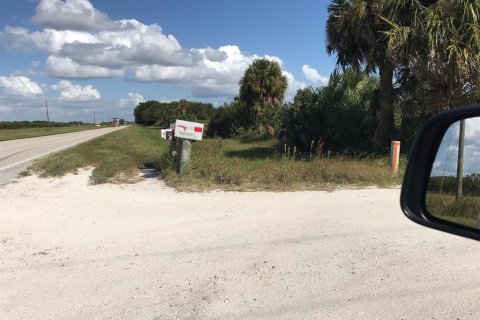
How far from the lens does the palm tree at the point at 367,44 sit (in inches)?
561

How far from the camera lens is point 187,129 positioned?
1164 centimetres

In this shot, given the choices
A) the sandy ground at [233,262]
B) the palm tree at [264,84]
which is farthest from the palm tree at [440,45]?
the palm tree at [264,84]

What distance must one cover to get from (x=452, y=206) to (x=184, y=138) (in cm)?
961

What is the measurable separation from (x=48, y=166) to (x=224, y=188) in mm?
6069

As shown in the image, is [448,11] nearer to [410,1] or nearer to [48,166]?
[410,1]

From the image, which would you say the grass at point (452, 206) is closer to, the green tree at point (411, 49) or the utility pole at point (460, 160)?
the utility pole at point (460, 160)

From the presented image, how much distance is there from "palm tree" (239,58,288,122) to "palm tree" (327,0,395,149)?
18.0 m

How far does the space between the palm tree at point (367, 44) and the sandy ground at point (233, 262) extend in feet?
23.5

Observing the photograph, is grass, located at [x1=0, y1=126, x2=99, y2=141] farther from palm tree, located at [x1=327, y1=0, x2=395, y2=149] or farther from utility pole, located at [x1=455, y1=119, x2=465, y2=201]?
utility pole, located at [x1=455, y1=119, x2=465, y2=201]

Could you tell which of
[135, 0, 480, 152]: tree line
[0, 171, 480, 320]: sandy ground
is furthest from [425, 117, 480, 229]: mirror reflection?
[135, 0, 480, 152]: tree line

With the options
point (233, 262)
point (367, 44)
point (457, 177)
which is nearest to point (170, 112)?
point (367, 44)

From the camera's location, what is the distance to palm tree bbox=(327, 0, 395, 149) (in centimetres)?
1425

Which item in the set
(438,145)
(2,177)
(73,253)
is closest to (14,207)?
(73,253)

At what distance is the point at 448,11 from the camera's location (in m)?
12.6
